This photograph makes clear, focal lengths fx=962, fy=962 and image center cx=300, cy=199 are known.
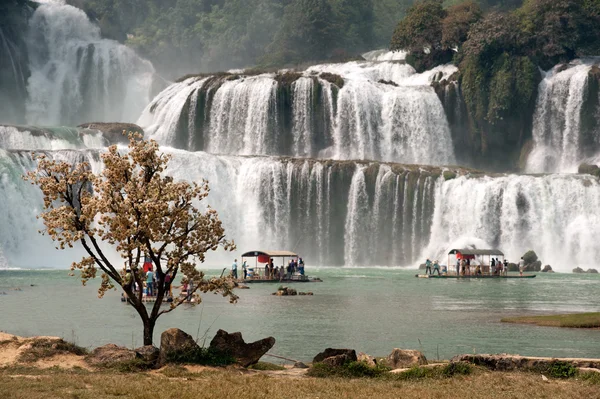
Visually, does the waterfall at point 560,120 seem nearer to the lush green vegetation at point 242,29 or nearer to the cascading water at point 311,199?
the cascading water at point 311,199

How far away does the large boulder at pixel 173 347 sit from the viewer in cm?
1930

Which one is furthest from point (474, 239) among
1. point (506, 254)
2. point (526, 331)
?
point (526, 331)

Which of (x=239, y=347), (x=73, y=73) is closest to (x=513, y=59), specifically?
(x=73, y=73)

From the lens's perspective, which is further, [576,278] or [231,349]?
[576,278]

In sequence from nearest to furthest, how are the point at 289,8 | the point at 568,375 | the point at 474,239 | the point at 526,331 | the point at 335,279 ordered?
the point at 568,375
the point at 526,331
the point at 335,279
the point at 474,239
the point at 289,8

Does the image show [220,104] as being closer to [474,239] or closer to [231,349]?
[474,239]

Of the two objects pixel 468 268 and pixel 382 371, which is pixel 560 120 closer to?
pixel 468 268

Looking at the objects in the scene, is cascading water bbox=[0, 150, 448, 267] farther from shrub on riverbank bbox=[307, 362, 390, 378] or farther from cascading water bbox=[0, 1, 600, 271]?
shrub on riverbank bbox=[307, 362, 390, 378]

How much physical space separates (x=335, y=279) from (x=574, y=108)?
1527 inches

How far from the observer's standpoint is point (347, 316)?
32.4 m

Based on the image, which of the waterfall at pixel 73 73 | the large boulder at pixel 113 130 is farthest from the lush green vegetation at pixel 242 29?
the large boulder at pixel 113 130

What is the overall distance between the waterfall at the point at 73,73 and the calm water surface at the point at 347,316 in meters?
65.0

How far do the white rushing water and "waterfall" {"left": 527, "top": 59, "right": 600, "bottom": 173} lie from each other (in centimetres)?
868

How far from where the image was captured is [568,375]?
1830cm
